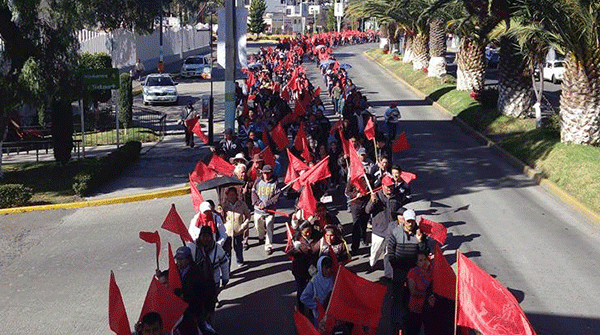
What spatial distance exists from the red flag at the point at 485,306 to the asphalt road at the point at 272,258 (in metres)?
3.14

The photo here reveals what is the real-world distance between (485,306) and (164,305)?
9.84ft

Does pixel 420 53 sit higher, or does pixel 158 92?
pixel 420 53

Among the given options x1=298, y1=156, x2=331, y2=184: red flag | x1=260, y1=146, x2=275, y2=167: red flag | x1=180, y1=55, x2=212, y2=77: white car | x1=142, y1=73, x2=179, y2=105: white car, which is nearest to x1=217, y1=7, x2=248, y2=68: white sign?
x1=260, y1=146, x2=275, y2=167: red flag

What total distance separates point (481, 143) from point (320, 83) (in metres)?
23.9

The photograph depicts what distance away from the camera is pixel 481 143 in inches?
1064

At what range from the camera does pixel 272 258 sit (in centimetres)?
1395

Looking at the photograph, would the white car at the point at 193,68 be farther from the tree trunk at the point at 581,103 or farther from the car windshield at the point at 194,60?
the tree trunk at the point at 581,103

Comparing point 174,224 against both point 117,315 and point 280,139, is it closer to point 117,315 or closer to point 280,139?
point 117,315

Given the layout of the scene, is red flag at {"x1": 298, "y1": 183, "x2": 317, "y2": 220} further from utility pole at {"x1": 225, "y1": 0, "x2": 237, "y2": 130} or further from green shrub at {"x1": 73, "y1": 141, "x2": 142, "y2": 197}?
utility pole at {"x1": 225, "y1": 0, "x2": 237, "y2": 130}

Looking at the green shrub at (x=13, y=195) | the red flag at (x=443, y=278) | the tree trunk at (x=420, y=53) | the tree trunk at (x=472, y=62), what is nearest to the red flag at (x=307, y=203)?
the red flag at (x=443, y=278)

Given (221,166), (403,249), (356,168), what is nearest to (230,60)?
(221,166)

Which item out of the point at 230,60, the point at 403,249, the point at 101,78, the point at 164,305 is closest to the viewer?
the point at 164,305

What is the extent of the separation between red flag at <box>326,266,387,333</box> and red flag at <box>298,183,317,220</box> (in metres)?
4.11

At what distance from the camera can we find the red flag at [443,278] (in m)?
8.62
